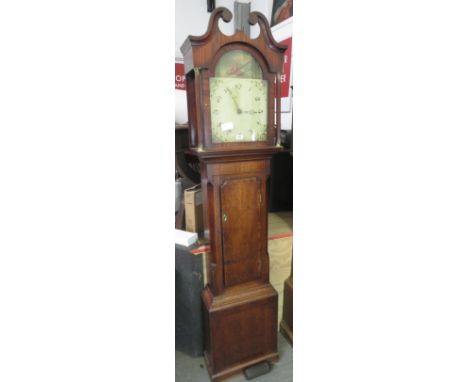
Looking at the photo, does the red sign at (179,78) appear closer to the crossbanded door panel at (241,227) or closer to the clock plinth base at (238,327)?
the crossbanded door panel at (241,227)

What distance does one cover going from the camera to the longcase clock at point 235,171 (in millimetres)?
1226

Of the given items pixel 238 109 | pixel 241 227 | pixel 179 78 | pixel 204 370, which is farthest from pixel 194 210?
pixel 179 78

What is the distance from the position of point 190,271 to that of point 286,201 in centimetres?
99

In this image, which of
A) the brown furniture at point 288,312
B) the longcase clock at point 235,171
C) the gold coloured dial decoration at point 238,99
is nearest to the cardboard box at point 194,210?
the longcase clock at point 235,171

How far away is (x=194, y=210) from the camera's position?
167 centimetres

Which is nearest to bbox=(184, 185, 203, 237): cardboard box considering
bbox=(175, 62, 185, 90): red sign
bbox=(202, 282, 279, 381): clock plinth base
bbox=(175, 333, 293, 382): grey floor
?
bbox=(202, 282, 279, 381): clock plinth base

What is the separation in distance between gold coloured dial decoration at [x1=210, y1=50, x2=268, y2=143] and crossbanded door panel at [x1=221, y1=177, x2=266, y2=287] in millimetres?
214

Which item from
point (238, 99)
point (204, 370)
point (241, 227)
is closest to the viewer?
point (238, 99)

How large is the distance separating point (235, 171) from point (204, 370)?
1.13 meters

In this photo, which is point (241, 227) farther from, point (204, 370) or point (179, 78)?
point (179, 78)

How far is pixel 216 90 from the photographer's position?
1.25 metres

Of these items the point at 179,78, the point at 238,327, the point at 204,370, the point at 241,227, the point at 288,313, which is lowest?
the point at 204,370

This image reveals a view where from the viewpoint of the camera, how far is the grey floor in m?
1.56

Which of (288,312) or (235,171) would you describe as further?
(288,312)
